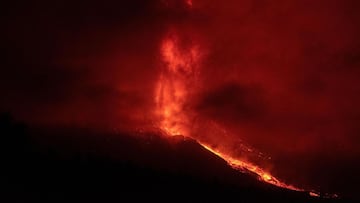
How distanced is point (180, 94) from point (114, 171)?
10.8 meters

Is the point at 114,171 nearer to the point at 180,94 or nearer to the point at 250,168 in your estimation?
the point at 250,168

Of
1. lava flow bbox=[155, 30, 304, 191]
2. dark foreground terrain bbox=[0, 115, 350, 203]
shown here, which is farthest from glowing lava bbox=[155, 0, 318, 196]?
dark foreground terrain bbox=[0, 115, 350, 203]

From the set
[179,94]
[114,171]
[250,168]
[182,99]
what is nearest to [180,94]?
[179,94]

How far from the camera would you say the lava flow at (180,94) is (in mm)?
28656

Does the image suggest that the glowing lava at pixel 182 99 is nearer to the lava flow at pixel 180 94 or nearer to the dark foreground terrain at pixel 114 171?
the lava flow at pixel 180 94

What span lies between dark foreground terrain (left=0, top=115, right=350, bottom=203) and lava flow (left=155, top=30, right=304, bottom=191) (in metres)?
2.75

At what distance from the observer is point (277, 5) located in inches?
1238

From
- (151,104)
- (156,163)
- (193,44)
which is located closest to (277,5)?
(193,44)

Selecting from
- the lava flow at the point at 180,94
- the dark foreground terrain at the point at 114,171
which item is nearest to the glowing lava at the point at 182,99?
the lava flow at the point at 180,94

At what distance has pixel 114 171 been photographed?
21016 mm

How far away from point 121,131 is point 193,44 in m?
7.15

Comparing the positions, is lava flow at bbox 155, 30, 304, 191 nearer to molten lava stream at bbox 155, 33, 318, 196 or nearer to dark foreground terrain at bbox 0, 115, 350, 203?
molten lava stream at bbox 155, 33, 318, 196

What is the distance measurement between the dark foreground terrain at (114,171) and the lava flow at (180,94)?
2749mm

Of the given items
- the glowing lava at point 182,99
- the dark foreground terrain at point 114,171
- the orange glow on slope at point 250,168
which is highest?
the glowing lava at point 182,99
